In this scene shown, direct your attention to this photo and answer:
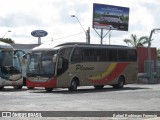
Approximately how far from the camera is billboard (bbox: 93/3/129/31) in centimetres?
5675

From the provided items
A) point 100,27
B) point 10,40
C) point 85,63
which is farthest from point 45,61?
point 10,40

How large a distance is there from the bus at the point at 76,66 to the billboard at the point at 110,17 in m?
21.8

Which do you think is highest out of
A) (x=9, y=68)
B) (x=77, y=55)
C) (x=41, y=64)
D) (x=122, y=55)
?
(x=122, y=55)

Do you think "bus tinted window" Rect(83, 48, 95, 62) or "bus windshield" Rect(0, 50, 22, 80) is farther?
"bus windshield" Rect(0, 50, 22, 80)

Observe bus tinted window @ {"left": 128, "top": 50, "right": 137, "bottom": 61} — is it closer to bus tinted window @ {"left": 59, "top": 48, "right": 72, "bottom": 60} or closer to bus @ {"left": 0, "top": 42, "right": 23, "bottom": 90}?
bus tinted window @ {"left": 59, "top": 48, "right": 72, "bottom": 60}

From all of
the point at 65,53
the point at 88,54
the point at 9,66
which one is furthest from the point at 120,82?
the point at 9,66

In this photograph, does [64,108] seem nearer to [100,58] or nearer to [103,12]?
[100,58]

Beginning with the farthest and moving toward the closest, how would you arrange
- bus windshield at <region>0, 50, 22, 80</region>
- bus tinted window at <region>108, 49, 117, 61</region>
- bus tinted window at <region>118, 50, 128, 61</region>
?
bus tinted window at <region>118, 50, 128, 61</region> < bus tinted window at <region>108, 49, 117, 61</region> < bus windshield at <region>0, 50, 22, 80</region>

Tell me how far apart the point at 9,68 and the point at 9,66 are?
233mm

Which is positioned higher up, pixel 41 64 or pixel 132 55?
pixel 132 55

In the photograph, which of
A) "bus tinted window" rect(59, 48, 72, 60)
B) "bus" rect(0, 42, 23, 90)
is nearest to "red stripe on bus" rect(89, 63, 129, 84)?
"bus tinted window" rect(59, 48, 72, 60)

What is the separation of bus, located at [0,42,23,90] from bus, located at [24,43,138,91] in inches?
91.2

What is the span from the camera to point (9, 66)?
32.3m

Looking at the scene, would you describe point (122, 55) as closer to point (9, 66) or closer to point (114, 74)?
point (114, 74)
